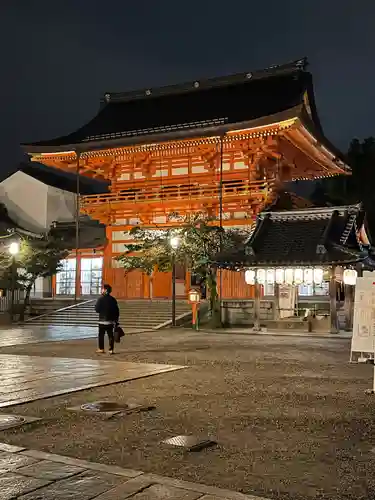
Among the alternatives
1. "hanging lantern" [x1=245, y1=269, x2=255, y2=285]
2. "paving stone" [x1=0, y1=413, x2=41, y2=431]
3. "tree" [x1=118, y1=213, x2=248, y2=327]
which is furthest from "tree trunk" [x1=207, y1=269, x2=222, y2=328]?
"paving stone" [x1=0, y1=413, x2=41, y2=431]

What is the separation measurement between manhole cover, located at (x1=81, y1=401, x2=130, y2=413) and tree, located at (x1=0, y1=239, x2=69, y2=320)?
20.8m

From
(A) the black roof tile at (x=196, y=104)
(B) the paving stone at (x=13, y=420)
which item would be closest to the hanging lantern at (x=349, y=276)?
(A) the black roof tile at (x=196, y=104)

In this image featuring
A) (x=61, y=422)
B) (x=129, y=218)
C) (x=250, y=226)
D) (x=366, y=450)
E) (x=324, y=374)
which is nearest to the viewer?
(x=366, y=450)

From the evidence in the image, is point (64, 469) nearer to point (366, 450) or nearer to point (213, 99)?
point (366, 450)

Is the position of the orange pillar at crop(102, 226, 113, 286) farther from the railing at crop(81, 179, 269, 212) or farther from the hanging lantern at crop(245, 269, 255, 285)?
the hanging lantern at crop(245, 269, 255, 285)

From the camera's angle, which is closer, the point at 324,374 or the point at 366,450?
the point at 366,450

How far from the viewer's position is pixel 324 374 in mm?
11328

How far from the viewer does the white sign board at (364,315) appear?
11023 mm

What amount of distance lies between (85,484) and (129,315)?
71.6 feet

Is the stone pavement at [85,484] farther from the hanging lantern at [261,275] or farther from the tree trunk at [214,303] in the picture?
the tree trunk at [214,303]

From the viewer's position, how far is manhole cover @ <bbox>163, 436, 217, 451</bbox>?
19.3 ft

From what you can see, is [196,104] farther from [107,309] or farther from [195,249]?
[107,309]

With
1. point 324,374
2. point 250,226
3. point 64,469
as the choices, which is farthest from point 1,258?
point 64,469

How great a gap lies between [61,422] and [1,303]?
76.7 feet
